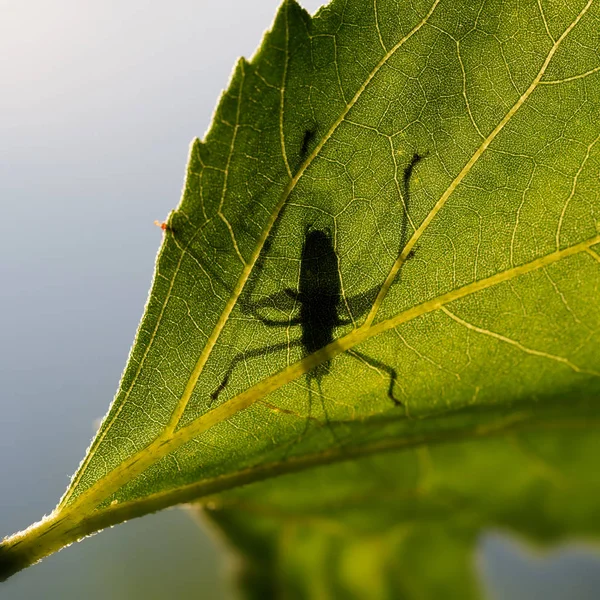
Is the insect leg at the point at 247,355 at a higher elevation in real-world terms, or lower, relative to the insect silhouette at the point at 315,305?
lower

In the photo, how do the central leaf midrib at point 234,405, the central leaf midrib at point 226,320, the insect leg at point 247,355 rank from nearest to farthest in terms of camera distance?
the central leaf midrib at point 226,320, the central leaf midrib at point 234,405, the insect leg at point 247,355

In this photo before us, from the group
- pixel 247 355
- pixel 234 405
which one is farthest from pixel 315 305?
pixel 234 405

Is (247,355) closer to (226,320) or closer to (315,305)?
(226,320)

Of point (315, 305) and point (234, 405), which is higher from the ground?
point (315, 305)

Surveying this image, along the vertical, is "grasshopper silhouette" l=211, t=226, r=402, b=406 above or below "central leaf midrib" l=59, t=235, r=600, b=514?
above

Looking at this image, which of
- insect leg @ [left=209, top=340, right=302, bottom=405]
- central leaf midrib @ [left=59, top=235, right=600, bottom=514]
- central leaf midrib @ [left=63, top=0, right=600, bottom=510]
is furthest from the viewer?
insect leg @ [left=209, top=340, right=302, bottom=405]

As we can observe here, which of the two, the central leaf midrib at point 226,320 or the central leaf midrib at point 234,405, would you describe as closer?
the central leaf midrib at point 226,320

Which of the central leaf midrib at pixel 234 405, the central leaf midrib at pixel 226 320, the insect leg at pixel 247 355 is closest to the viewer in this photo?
the central leaf midrib at pixel 226 320
